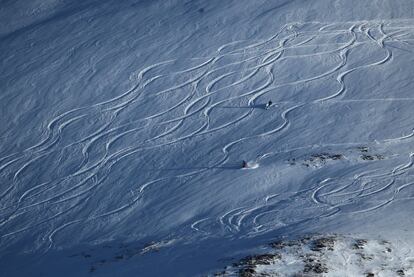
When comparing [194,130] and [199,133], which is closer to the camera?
[199,133]

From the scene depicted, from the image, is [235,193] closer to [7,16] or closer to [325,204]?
[325,204]

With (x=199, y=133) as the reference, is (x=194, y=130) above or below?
above

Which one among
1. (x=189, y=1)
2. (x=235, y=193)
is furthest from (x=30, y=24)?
(x=235, y=193)

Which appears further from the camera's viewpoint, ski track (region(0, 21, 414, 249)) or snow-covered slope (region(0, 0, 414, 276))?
ski track (region(0, 21, 414, 249))

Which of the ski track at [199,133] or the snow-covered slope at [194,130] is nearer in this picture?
the snow-covered slope at [194,130]
